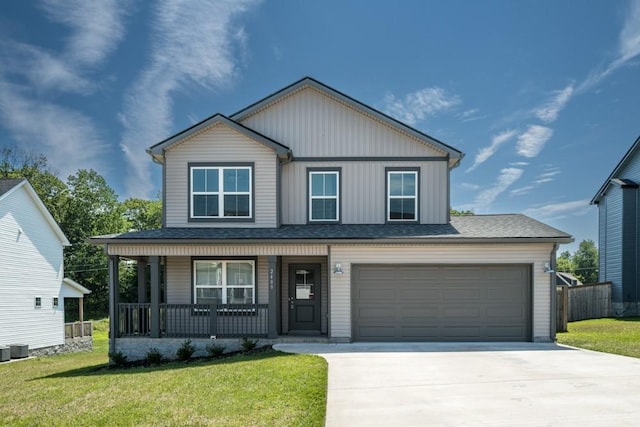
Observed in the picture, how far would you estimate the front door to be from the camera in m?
13.9

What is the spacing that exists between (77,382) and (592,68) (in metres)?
29.3

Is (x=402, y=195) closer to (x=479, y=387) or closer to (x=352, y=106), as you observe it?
(x=352, y=106)

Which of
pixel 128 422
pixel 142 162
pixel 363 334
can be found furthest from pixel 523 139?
pixel 142 162

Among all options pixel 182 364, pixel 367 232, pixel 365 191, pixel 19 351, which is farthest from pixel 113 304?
pixel 19 351

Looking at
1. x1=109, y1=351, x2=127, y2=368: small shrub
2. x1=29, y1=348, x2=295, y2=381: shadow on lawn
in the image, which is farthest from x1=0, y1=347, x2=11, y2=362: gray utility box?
x1=109, y1=351, x2=127, y2=368: small shrub

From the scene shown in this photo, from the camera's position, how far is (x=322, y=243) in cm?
1247

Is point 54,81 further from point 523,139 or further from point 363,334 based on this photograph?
point 523,139

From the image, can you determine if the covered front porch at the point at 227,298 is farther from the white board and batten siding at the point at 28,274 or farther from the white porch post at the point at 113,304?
the white board and batten siding at the point at 28,274

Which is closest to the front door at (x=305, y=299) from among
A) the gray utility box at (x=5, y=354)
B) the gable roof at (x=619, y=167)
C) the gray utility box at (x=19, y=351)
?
the gray utility box at (x=5, y=354)

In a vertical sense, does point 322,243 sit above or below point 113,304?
above

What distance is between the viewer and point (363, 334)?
12.9 meters

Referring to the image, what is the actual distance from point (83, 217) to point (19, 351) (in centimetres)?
2711

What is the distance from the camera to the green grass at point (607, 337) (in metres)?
11.7

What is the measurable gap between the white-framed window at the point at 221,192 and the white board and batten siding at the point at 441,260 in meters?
3.16
